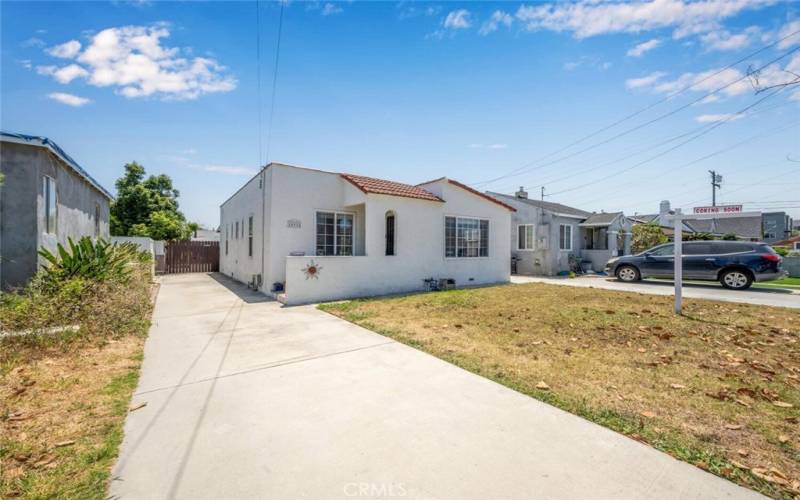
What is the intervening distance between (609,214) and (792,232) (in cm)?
5044

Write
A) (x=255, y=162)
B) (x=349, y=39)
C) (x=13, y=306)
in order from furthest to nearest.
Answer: (x=255, y=162) → (x=349, y=39) → (x=13, y=306)

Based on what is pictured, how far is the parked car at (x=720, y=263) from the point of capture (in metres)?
11.6

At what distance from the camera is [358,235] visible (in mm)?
12336

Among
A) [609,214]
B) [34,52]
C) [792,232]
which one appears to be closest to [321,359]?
[34,52]

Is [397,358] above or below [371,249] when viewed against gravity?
below

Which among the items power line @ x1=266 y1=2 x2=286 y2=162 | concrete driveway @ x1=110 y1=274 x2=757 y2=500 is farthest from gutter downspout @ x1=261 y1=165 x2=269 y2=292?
concrete driveway @ x1=110 y1=274 x2=757 y2=500

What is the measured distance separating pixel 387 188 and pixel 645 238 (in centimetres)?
1899

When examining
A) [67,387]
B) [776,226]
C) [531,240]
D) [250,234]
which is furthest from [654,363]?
[776,226]

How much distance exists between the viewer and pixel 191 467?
2428mm

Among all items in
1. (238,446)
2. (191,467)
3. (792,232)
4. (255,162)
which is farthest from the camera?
(792,232)

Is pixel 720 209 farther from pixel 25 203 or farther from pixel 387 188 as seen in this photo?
pixel 25 203

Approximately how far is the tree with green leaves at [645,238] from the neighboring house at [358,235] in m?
12.5

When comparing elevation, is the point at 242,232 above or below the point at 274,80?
below

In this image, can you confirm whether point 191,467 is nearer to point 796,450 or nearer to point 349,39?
point 796,450
